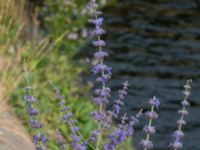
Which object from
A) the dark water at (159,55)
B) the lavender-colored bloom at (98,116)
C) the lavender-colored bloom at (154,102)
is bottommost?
the dark water at (159,55)

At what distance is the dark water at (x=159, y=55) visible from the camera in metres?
9.35

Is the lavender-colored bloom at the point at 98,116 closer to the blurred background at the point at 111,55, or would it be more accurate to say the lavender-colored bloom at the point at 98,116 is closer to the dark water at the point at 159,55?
the blurred background at the point at 111,55

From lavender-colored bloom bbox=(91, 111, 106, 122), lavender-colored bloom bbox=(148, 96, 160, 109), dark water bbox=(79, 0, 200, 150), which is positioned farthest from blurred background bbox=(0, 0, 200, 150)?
lavender-colored bloom bbox=(148, 96, 160, 109)

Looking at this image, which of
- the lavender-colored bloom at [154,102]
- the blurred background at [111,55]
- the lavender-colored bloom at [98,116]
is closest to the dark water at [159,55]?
the blurred background at [111,55]

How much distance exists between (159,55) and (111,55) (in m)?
0.90

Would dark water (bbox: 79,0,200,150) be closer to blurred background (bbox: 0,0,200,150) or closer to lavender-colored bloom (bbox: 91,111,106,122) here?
blurred background (bbox: 0,0,200,150)

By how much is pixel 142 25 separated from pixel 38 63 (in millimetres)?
4726

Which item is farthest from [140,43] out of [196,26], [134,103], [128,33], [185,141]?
[185,141]

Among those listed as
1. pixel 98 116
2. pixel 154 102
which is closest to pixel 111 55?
pixel 98 116

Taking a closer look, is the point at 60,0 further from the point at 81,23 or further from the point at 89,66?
the point at 89,66

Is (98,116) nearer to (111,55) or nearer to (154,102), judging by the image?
(154,102)

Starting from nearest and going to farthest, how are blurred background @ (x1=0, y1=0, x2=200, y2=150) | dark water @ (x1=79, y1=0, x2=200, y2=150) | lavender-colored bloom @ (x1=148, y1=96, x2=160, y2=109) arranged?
lavender-colored bloom @ (x1=148, y1=96, x2=160, y2=109) → blurred background @ (x1=0, y1=0, x2=200, y2=150) → dark water @ (x1=79, y1=0, x2=200, y2=150)

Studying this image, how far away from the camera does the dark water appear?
935cm

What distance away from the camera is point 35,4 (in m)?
11.3
